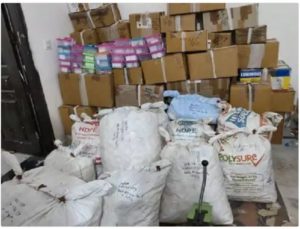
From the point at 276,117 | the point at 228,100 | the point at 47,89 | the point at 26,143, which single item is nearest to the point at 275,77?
the point at 228,100

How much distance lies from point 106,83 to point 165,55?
0.58 m

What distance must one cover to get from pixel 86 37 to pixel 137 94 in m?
0.73

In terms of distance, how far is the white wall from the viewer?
240 cm

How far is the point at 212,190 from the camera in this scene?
1.55m

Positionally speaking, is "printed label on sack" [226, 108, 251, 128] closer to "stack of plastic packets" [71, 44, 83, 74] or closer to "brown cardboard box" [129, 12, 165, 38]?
"brown cardboard box" [129, 12, 165, 38]

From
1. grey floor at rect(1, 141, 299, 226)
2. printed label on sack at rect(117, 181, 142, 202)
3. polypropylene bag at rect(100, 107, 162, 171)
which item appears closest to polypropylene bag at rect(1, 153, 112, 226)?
printed label on sack at rect(117, 181, 142, 202)

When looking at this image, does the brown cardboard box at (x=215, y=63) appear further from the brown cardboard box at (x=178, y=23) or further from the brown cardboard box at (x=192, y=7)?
the brown cardboard box at (x=192, y=7)

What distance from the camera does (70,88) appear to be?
107 inches

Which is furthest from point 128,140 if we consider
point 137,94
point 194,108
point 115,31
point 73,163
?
point 115,31

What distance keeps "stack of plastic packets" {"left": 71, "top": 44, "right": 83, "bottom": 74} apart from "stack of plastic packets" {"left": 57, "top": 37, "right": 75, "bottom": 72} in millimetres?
27

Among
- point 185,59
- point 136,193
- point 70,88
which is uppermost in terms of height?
point 185,59

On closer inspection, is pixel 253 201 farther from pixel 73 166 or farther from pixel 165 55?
pixel 165 55

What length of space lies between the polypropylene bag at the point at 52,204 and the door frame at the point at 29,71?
50.9 inches

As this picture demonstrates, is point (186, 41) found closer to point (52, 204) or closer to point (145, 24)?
point (145, 24)
